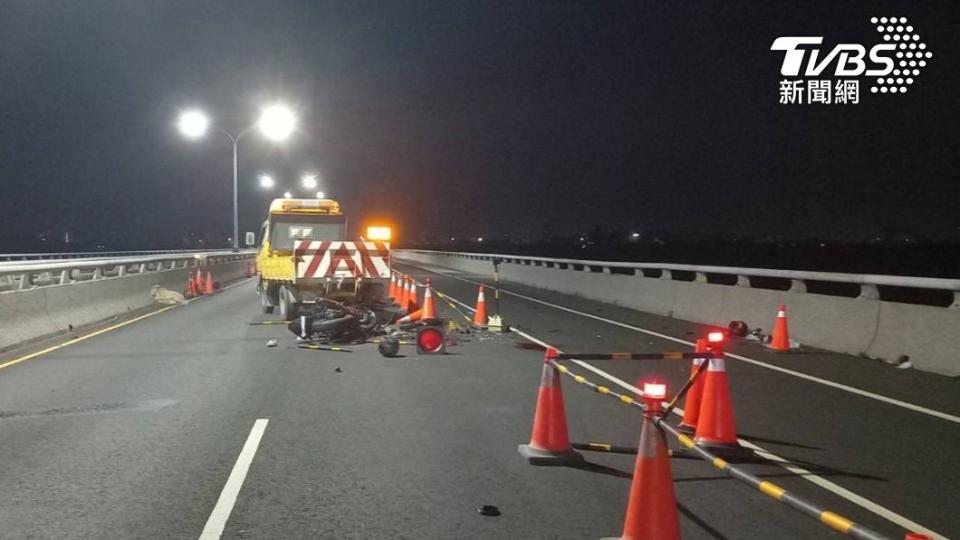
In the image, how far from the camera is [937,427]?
8.45 meters

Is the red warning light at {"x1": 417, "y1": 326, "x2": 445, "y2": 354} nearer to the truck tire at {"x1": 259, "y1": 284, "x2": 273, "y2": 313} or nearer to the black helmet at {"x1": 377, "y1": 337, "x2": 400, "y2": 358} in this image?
the black helmet at {"x1": 377, "y1": 337, "x2": 400, "y2": 358}

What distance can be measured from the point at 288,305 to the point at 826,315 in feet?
35.4

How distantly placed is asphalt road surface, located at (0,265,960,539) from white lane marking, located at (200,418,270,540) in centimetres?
2

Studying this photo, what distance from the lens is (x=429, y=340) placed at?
13.6 m

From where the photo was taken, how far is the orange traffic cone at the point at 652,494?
4.66 m

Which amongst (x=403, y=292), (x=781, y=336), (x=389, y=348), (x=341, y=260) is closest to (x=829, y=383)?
(x=781, y=336)

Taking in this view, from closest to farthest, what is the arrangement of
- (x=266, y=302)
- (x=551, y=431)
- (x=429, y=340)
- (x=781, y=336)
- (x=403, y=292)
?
(x=551, y=431) → (x=429, y=340) → (x=781, y=336) → (x=266, y=302) → (x=403, y=292)

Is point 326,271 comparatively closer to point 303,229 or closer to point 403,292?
point 303,229

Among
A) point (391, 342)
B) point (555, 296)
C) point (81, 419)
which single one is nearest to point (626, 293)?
point (555, 296)

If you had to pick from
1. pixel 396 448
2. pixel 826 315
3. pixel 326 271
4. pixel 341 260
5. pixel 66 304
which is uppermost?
pixel 341 260

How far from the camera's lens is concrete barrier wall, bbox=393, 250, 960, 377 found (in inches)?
472

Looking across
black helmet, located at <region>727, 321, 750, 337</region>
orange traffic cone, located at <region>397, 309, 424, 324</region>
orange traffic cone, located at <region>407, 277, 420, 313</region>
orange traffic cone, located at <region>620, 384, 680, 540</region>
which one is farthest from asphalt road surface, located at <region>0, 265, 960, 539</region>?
orange traffic cone, located at <region>407, 277, 420, 313</region>

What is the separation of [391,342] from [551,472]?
6916 mm

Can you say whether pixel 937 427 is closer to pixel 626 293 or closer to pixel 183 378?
pixel 183 378
